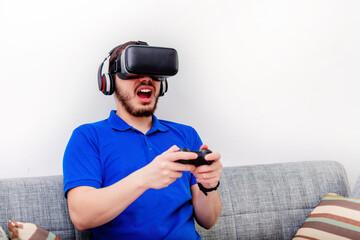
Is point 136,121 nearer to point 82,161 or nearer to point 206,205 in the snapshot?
point 82,161

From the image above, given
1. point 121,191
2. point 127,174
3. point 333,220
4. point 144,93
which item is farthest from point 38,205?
point 333,220

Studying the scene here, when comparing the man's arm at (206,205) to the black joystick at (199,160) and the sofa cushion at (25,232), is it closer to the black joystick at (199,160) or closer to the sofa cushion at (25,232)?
the black joystick at (199,160)

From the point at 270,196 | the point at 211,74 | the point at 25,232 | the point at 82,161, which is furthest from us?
the point at 211,74

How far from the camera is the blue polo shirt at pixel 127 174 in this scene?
4.88 feet

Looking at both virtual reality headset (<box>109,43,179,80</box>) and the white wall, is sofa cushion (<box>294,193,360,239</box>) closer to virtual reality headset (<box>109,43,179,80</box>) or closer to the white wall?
the white wall

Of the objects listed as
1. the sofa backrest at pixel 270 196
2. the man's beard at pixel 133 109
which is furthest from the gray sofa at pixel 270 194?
the man's beard at pixel 133 109

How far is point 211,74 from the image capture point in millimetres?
2146

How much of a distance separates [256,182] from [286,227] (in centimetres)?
25

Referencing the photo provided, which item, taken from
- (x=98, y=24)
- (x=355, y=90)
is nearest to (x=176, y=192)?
(x=98, y=24)

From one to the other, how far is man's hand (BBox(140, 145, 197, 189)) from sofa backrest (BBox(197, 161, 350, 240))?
0.67 m

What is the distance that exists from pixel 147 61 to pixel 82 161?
44cm

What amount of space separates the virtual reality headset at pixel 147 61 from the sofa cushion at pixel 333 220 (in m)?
0.93

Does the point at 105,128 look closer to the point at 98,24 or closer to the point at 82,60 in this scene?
the point at 82,60

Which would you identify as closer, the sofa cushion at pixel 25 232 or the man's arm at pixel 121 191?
the man's arm at pixel 121 191
